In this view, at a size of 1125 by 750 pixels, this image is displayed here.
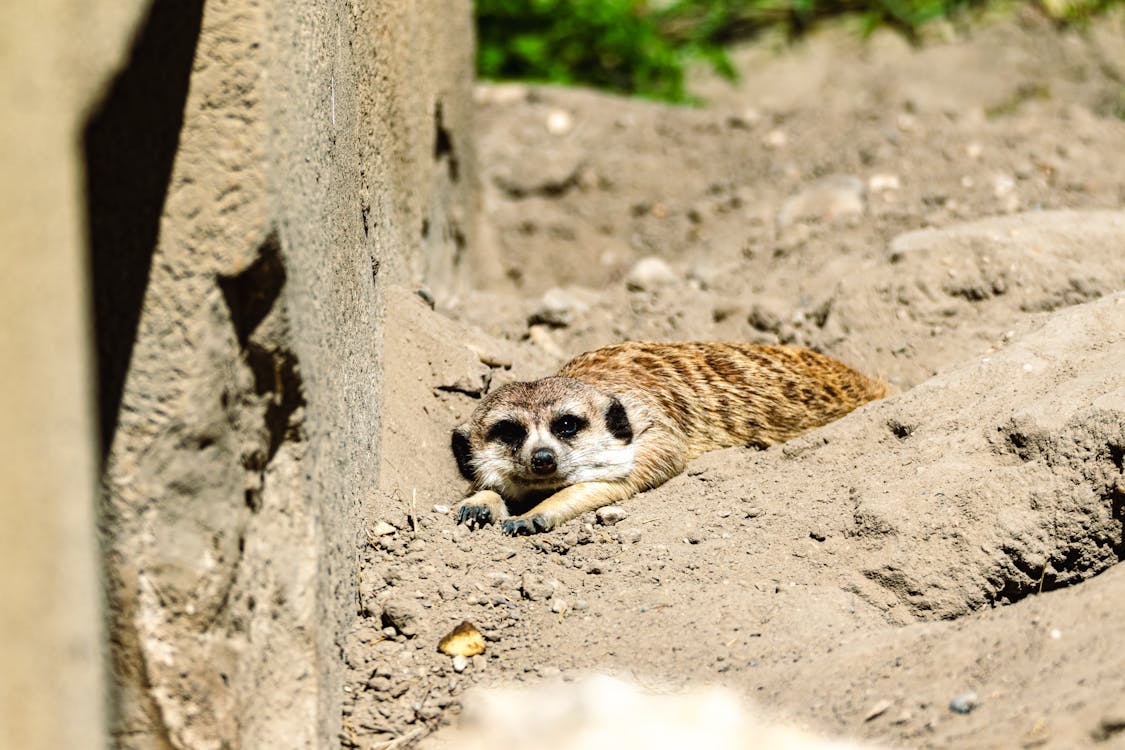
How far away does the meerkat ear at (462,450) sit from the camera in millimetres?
3455

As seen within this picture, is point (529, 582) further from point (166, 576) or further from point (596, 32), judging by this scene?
point (596, 32)

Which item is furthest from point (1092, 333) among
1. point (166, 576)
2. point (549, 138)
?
point (549, 138)

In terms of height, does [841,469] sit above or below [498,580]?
above

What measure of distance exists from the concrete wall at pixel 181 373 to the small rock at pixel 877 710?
0.93 m

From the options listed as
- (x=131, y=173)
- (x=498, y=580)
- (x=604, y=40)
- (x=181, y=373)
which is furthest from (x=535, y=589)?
(x=604, y=40)

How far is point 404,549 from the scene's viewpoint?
2.74 metres

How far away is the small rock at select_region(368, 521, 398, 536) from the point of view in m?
2.73

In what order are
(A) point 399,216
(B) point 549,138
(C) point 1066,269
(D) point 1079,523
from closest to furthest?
(D) point 1079,523
(A) point 399,216
(C) point 1066,269
(B) point 549,138

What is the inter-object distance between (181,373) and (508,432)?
5.73 feet

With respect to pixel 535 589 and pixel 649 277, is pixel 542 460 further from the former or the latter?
pixel 649 277

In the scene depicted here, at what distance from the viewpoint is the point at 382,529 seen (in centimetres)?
276

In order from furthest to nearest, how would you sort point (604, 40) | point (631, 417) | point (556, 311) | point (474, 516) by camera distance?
1. point (604, 40)
2. point (556, 311)
3. point (631, 417)
4. point (474, 516)

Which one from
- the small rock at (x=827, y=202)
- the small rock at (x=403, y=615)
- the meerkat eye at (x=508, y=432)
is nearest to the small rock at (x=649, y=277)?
the small rock at (x=827, y=202)

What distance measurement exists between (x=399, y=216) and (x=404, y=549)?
1.24 metres
